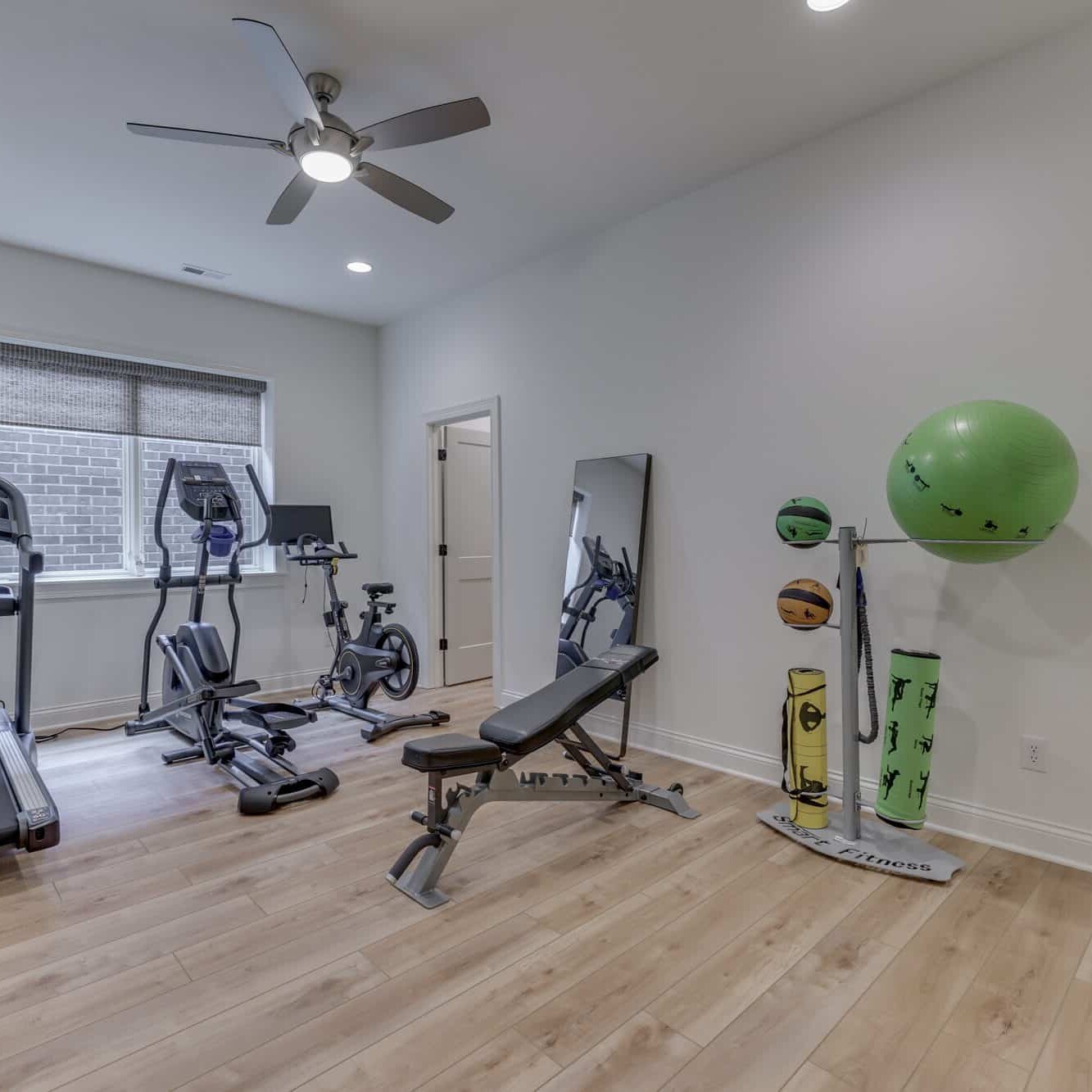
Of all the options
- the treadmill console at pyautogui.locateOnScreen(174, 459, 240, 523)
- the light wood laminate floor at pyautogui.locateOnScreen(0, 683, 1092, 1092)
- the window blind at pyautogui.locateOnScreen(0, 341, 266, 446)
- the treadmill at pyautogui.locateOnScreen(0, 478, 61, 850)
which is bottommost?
the light wood laminate floor at pyautogui.locateOnScreen(0, 683, 1092, 1092)

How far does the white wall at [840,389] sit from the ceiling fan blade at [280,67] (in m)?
1.96

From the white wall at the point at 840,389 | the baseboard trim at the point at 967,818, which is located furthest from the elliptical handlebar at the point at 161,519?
the baseboard trim at the point at 967,818

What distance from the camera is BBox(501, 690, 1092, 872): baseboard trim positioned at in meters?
2.39

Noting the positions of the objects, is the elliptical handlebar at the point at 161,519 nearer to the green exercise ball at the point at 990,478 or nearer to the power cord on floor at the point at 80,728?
the power cord on floor at the point at 80,728

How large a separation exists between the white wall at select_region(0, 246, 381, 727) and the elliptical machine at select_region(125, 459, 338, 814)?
1.34 feet

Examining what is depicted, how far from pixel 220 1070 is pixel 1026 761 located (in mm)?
2687

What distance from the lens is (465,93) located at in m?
2.72

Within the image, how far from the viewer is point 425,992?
5.76ft

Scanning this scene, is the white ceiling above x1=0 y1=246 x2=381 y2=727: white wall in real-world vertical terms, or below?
above

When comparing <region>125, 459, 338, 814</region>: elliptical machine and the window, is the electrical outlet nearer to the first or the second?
<region>125, 459, 338, 814</region>: elliptical machine

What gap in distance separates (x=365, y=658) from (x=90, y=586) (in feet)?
5.89

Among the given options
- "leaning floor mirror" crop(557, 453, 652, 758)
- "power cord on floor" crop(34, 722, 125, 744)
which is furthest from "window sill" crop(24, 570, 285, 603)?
"leaning floor mirror" crop(557, 453, 652, 758)

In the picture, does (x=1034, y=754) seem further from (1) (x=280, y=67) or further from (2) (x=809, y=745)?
(1) (x=280, y=67)

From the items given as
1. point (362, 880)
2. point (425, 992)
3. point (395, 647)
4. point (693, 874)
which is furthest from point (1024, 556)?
point (395, 647)
